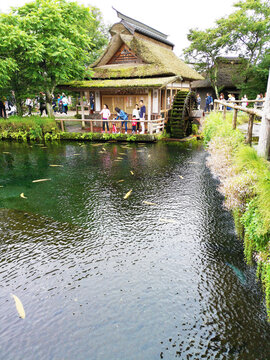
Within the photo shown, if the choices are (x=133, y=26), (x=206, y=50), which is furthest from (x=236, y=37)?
(x=133, y=26)

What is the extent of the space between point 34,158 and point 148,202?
6.73 m

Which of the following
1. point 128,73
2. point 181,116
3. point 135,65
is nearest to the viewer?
point 181,116

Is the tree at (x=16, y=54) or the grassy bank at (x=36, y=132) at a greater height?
the tree at (x=16, y=54)

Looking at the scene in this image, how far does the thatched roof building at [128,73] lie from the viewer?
16172 millimetres

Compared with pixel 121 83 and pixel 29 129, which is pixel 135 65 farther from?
pixel 29 129

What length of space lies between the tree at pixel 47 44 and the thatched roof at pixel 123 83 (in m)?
0.55

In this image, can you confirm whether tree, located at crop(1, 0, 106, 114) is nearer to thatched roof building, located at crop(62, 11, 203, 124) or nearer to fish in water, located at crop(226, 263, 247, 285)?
thatched roof building, located at crop(62, 11, 203, 124)

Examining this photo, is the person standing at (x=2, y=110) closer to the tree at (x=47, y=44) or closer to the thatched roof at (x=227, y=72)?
the tree at (x=47, y=44)

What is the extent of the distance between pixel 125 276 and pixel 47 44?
595 inches

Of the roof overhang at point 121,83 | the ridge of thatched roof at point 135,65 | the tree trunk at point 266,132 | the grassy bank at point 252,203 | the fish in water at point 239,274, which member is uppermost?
the ridge of thatched roof at point 135,65

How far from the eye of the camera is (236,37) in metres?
27.7

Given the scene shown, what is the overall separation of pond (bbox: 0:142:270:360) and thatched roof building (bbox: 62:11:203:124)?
35.3 ft

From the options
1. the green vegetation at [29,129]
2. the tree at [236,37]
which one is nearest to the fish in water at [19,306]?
the green vegetation at [29,129]

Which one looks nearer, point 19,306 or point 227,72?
point 19,306
